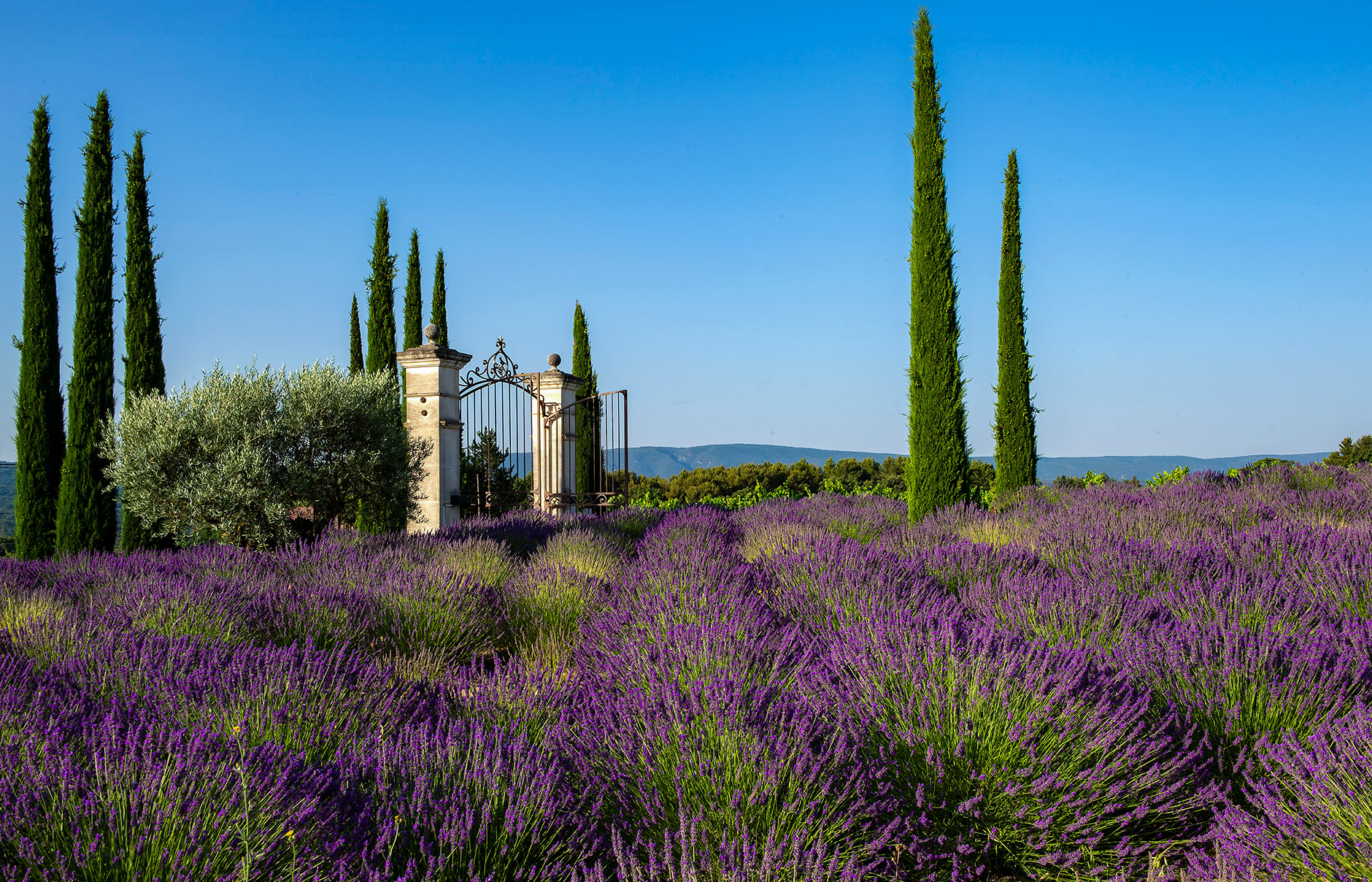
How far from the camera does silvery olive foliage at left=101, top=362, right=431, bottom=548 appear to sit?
24.6 feet

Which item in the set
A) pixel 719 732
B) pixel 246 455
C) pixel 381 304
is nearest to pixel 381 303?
pixel 381 304

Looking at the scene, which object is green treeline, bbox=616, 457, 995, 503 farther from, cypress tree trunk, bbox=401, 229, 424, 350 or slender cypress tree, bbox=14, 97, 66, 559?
A: slender cypress tree, bbox=14, 97, 66, 559

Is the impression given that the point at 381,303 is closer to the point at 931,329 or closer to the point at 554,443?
the point at 554,443

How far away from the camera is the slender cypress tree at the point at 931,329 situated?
395 inches

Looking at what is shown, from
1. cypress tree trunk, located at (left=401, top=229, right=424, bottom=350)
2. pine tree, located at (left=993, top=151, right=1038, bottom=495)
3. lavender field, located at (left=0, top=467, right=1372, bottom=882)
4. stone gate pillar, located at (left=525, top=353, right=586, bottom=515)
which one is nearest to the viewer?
lavender field, located at (left=0, top=467, right=1372, bottom=882)

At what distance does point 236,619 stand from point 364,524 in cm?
844

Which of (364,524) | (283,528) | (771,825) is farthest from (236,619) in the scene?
(364,524)

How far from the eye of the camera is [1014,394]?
12562 mm

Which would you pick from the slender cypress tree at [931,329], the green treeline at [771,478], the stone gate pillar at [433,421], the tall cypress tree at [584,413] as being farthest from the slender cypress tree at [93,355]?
the green treeline at [771,478]

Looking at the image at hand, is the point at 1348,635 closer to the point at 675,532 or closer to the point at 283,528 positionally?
the point at 675,532

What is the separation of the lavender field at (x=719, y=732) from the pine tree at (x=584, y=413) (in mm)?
11135

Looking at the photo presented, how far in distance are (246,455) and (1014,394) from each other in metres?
10.4

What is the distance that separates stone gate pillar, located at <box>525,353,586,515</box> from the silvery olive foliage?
3.43m

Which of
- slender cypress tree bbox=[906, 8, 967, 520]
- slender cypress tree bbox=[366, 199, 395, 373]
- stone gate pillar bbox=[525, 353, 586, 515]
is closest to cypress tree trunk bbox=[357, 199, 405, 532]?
slender cypress tree bbox=[366, 199, 395, 373]
